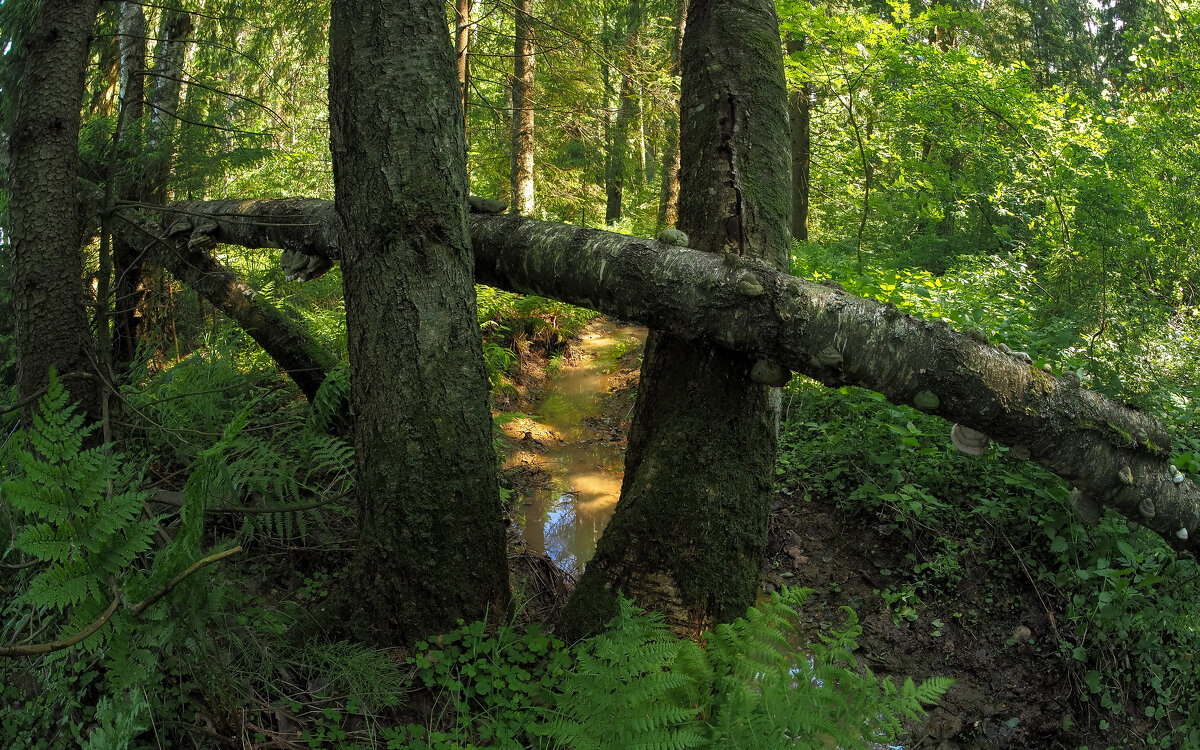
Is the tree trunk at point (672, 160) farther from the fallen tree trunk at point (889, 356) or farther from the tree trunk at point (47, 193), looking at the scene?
the tree trunk at point (47, 193)

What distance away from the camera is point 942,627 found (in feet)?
12.3

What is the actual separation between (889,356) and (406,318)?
2.09m

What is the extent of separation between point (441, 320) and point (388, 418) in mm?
483

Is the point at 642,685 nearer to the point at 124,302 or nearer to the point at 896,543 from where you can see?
the point at 896,543

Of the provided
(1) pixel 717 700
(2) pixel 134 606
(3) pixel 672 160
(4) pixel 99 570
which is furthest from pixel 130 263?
(3) pixel 672 160

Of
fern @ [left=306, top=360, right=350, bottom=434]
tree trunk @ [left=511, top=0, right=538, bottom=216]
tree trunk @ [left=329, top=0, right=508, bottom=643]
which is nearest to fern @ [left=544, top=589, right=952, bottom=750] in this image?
tree trunk @ [left=329, top=0, right=508, bottom=643]

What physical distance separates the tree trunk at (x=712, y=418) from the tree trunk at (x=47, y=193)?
3.14m

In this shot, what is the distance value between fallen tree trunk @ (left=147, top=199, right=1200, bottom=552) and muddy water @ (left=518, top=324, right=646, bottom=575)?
2706mm

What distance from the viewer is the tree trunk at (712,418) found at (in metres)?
2.92

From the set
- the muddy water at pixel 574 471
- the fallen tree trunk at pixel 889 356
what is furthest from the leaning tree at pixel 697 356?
the muddy water at pixel 574 471

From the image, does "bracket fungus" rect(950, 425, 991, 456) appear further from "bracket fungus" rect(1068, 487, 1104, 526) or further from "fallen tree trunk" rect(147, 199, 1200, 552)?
"bracket fungus" rect(1068, 487, 1104, 526)

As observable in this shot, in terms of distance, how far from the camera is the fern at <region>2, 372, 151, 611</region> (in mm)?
1797

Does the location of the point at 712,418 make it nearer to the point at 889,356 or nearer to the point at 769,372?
the point at 769,372

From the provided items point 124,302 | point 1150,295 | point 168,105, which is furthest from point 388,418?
point 1150,295
